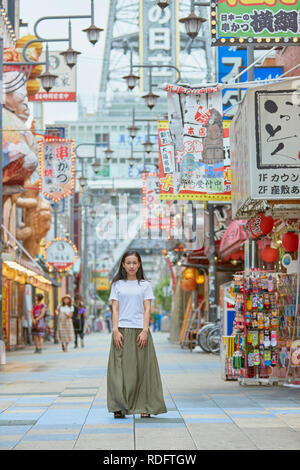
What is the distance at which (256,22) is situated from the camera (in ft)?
34.6

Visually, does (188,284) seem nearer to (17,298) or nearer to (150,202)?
(150,202)

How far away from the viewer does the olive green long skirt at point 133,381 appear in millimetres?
9453

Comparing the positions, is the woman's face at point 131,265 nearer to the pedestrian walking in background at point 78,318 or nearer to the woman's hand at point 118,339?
the woman's hand at point 118,339

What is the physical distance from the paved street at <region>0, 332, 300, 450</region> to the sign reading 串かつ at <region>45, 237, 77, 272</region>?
64.8ft

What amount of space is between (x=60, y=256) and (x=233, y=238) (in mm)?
14590

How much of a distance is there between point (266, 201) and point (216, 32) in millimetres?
3127

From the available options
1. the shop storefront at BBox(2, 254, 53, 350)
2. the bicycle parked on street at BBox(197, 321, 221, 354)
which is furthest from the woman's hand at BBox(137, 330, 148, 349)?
the shop storefront at BBox(2, 254, 53, 350)

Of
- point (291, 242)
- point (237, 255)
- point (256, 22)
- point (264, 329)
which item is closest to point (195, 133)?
point (291, 242)

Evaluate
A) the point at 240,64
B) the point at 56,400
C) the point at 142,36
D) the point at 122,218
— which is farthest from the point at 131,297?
the point at 142,36

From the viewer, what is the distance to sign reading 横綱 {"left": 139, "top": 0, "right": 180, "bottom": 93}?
441ft

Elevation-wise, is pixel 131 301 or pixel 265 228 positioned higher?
pixel 265 228

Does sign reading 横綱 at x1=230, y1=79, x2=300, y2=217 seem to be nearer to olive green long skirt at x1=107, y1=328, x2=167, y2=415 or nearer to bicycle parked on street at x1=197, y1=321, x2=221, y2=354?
olive green long skirt at x1=107, y1=328, x2=167, y2=415

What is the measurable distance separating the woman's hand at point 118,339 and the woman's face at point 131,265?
67cm

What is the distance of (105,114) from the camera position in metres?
160
